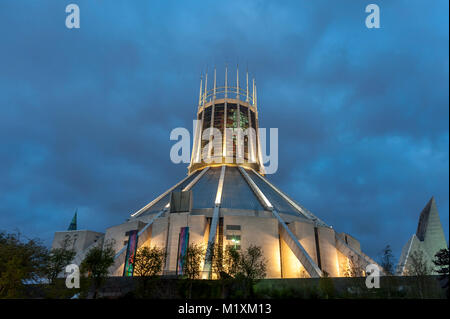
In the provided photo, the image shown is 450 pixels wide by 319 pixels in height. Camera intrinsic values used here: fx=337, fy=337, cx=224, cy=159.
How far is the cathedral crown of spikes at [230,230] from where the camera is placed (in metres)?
29.3

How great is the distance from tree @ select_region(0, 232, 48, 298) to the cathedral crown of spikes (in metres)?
6.89

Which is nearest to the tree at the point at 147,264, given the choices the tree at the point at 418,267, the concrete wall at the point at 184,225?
the concrete wall at the point at 184,225

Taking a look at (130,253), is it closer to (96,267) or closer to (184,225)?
(184,225)

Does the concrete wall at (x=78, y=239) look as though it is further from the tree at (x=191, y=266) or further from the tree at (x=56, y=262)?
the tree at (x=191, y=266)

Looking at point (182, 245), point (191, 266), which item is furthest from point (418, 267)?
point (182, 245)

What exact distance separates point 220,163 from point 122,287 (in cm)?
2681

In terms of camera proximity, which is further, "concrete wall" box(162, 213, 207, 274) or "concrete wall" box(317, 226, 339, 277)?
"concrete wall" box(317, 226, 339, 277)

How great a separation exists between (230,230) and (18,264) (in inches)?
669

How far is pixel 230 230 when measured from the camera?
30859 mm

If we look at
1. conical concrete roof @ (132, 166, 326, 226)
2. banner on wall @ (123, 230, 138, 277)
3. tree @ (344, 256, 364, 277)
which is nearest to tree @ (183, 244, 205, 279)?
banner on wall @ (123, 230, 138, 277)

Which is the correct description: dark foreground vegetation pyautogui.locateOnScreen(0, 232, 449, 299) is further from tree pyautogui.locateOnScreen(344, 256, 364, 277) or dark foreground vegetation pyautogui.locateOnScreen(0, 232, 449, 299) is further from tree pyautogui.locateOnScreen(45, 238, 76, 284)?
tree pyautogui.locateOnScreen(344, 256, 364, 277)

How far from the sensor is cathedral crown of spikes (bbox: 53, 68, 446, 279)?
1153 inches

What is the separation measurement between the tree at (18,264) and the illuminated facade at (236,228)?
26.2 feet
